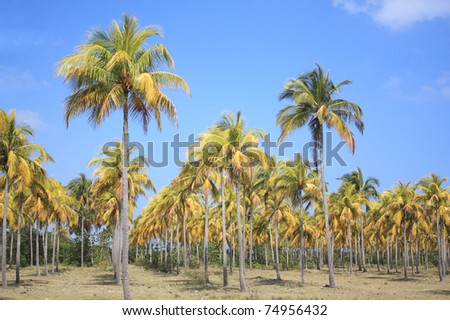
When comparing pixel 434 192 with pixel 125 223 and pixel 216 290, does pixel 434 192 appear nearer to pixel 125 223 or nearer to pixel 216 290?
pixel 216 290

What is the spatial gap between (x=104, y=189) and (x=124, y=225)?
59.8 feet

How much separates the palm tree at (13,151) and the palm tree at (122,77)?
9379 millimetres

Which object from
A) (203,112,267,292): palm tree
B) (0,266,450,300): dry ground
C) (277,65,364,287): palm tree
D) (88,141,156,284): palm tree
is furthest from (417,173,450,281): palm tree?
(88,141,156,284): palm tree

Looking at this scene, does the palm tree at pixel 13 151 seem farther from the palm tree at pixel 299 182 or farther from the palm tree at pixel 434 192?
the palm tree at pixel 434 192

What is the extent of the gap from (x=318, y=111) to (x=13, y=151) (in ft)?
61.8

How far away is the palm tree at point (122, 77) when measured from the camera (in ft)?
61.7

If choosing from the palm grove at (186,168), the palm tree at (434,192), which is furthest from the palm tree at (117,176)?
the palm tree at (434,192)

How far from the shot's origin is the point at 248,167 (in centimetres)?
2780

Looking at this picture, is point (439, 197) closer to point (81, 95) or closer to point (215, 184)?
point (215, 184)

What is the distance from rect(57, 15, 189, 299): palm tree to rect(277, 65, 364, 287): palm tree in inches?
500

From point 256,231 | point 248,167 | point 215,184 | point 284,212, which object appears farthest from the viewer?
point 256,231

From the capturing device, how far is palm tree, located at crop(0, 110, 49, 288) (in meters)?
27.7

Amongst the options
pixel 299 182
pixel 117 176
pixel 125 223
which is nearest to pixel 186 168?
pixel 117 176
